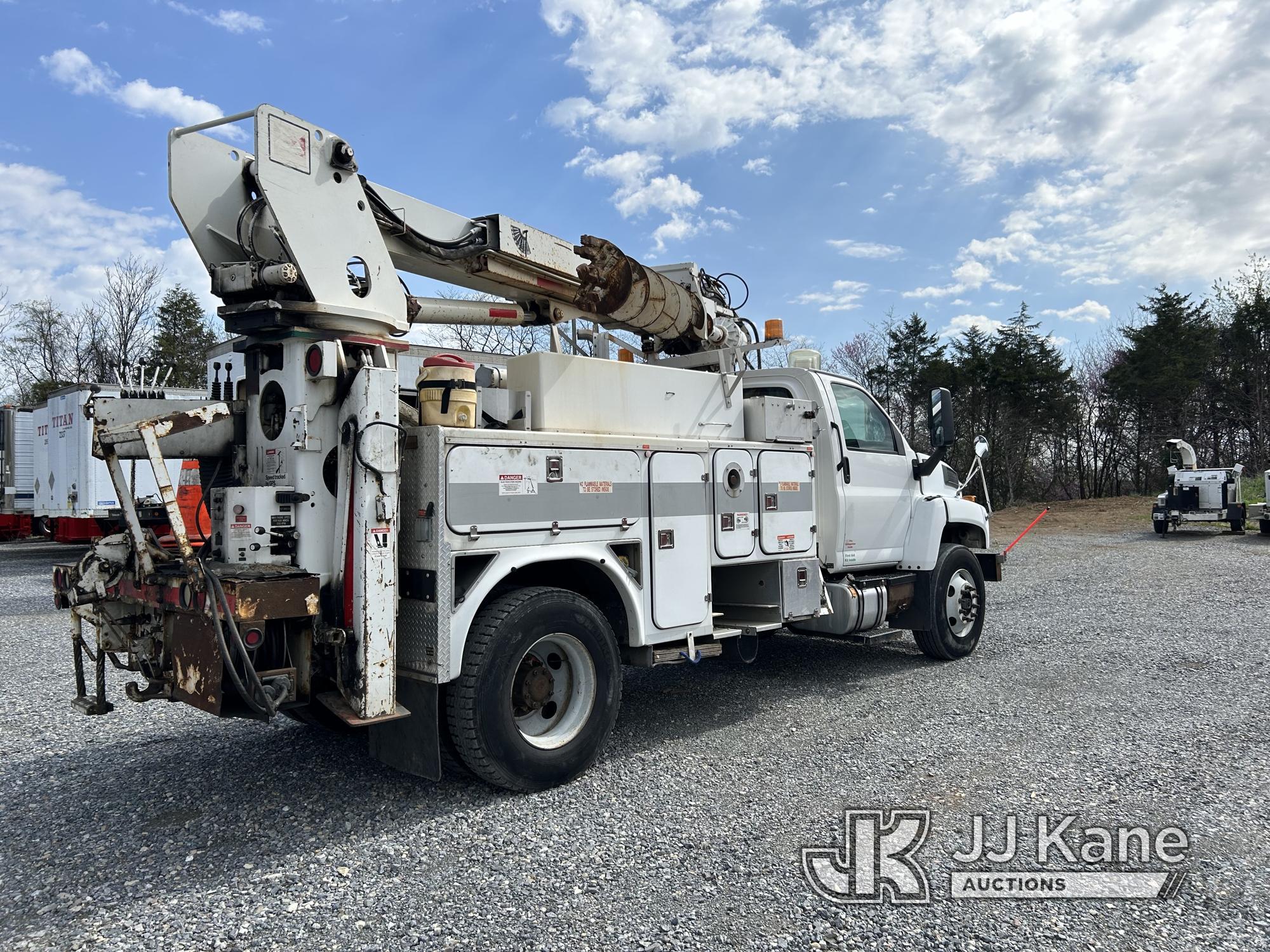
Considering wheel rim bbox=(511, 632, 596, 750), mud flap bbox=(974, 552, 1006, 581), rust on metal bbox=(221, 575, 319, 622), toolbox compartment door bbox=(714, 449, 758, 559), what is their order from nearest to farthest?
1. rust on metal bbox=(221, 575, 319, 622)
2. wheel rim bbox=(511, 632, 596, 750)
3. toolbox compartment door bbox=(714, 449, 758, 559)
4. mud flap bbox=(974, 552, 1006, 581)

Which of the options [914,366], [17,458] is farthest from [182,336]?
[914,366]

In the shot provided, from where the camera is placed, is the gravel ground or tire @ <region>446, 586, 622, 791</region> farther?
tire @ <region>446, 586, 622, 791</region>

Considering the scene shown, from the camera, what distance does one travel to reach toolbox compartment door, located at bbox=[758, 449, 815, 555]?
5.88 meters

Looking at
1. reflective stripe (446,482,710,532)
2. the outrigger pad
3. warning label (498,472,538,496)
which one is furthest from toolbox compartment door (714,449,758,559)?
the outrigger pad

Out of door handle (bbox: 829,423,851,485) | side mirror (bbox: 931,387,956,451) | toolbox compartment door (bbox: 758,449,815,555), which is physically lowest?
toolbox compartment door (bbox: 758,449,815,555)

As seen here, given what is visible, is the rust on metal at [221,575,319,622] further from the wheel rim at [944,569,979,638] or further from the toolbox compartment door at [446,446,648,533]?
the wheel rim at [944,569,979,638]

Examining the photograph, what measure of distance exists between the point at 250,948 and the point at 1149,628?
9.18 meters

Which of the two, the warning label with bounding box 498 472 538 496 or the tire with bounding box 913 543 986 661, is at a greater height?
the warning label with bounding box 498 472 538 496

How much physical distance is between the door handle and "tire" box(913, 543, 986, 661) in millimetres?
1392

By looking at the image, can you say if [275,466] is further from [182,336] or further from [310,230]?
[182,336]

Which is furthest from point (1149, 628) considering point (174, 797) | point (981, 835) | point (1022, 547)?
point (1022, 547)

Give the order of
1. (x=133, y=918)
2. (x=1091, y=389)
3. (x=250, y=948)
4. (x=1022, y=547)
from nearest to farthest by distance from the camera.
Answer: (x=250, y=948) < (x=133, y=918) < (x=1022, y=547) < (x=1091, y=389)

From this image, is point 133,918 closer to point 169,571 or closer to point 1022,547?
point 169,571

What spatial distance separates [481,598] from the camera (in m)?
4.14
